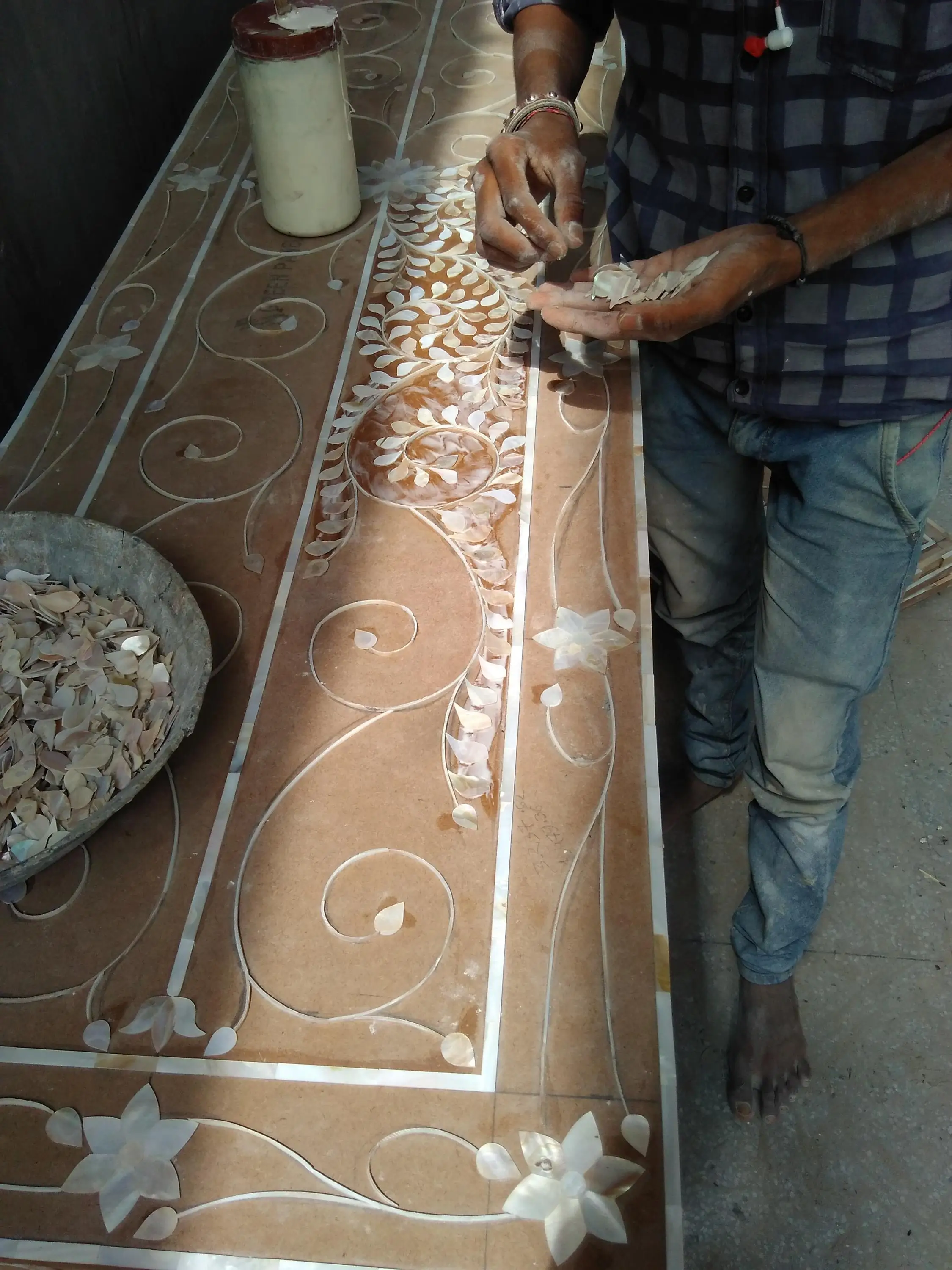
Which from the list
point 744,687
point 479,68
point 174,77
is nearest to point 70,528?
point 744,687

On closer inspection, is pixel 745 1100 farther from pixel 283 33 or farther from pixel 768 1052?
pixel 283 33

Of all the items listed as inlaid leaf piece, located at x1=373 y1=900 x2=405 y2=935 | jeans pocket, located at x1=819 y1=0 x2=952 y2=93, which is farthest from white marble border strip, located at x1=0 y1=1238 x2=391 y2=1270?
jeans pocket, located at x1=819 y1=0 x2=952 y2=93

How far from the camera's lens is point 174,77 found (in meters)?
1.83

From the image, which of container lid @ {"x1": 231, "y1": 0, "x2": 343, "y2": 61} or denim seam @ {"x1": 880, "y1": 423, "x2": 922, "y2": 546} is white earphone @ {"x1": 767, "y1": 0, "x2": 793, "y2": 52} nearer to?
denim seam @ {"x1": 880, "y1": 423, "x2": 922, "y2": 546}

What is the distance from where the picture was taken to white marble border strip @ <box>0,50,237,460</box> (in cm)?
113

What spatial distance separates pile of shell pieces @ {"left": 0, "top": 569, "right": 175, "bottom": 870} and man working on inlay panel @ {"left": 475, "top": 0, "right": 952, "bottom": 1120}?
1.64 ft

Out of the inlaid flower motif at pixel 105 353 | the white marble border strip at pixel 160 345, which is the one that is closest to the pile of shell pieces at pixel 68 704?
the white marble border strip at pixel 160 345

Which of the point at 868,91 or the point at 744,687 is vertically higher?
the point at 868,91

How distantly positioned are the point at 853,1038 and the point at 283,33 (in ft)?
4.57

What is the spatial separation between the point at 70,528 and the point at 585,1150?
674 mm

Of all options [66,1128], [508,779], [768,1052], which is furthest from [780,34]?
[768,1052]

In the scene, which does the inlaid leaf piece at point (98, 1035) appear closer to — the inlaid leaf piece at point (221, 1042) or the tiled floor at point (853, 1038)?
the inlaid leaf piece at point (221, 1042)

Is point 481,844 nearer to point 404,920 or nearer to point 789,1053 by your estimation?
point 404,920

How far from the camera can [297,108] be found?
1150mm
